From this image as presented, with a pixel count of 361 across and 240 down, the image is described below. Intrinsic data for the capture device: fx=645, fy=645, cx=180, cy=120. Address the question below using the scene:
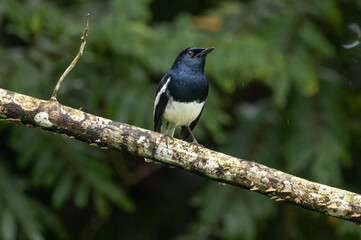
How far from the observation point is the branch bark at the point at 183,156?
366 centimetres

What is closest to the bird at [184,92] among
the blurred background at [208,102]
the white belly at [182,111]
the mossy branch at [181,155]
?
the white belly at [182,111]

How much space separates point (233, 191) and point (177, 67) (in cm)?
184

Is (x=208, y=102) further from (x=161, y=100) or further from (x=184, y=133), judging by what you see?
(x=161, y=100)

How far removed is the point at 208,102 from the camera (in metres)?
6.04

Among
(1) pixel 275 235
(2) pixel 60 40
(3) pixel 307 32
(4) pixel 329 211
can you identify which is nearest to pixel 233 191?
(1) pixel 275 235

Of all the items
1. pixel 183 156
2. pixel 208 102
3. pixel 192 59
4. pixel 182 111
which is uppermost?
pixel 183 156

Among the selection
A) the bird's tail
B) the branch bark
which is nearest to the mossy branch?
the branch bark

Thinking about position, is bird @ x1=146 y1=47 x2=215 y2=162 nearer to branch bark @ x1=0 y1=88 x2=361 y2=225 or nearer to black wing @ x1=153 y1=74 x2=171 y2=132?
black wing @ x1=153 y1=74 x2=171 y2=132

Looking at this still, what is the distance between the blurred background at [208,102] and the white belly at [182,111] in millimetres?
769

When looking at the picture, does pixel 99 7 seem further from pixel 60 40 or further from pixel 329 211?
pixel 329 211

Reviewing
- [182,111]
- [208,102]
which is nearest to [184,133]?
[208,102]

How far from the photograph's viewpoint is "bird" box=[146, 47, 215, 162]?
503 centimetres

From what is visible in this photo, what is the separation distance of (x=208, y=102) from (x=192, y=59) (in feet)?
2.76

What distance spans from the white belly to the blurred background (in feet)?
2.52
